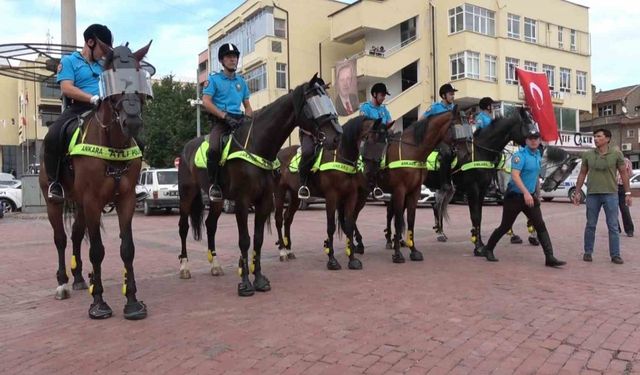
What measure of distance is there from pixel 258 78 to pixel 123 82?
3483cm

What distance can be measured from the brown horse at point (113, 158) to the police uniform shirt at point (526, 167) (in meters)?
5.72

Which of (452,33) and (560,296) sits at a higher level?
(452,33)

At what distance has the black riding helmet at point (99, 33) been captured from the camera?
5.85 m

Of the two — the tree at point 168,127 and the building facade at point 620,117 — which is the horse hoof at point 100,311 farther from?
the building facade at point 620,117

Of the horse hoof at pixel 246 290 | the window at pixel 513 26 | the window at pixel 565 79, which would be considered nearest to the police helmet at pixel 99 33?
the horse hoof at pixel 246 290

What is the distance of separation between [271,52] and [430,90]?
11252 mm

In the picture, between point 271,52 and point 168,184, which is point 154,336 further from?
point 271,52

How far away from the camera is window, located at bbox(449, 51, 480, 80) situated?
36.2 metres

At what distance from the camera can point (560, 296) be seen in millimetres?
6207

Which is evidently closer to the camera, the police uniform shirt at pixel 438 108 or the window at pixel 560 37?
the police uniform shirt at pixel 438 108

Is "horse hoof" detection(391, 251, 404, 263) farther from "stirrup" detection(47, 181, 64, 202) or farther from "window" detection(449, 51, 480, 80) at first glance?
"window" detection(449, 51, 480, 80)

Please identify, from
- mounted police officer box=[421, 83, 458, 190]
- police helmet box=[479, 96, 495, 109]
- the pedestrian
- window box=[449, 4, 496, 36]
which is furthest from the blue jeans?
window box=[449, 4, 496, 36]

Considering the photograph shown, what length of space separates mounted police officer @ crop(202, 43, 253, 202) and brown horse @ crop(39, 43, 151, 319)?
125cm

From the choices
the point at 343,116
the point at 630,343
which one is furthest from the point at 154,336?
the point at 343,116
